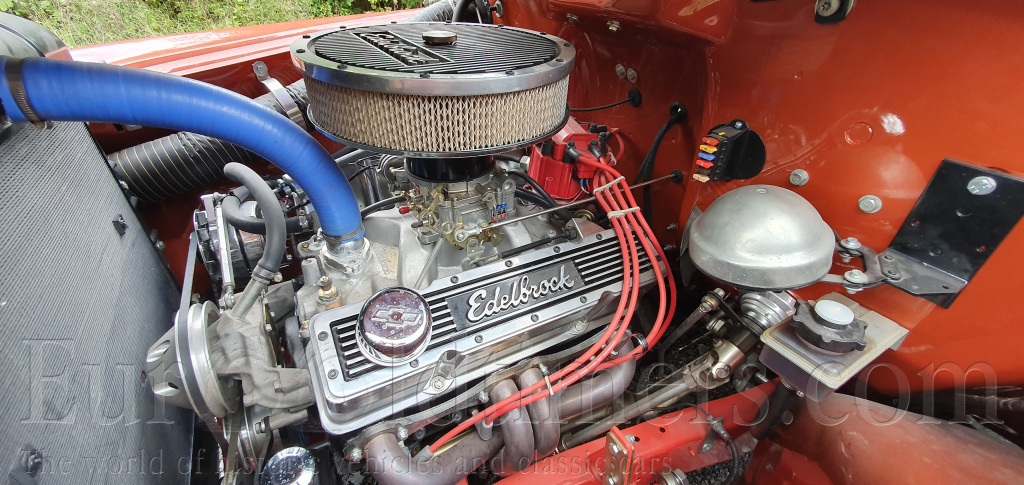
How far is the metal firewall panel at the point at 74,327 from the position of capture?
0.84 meters

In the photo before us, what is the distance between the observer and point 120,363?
122 cm

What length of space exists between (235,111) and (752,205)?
1.19m

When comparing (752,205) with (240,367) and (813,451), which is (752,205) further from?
(240,367)

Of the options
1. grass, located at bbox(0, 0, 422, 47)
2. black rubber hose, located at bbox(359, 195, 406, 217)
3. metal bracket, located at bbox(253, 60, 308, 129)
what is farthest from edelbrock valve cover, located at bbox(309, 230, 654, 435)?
grass, located at bbox(0, 0, 422, 47)

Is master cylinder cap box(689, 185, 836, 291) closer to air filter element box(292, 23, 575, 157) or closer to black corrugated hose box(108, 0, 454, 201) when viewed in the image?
air filter element box(292, 23, 575, 157)

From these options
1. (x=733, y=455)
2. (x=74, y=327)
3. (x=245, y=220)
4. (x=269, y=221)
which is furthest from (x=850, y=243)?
(x=74, y=327)

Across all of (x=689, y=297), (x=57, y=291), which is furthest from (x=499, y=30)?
(x=57, y=291)

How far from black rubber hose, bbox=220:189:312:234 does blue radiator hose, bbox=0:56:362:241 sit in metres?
0.33

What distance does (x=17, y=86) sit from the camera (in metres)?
0.85

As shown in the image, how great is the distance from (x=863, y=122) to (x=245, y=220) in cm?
172

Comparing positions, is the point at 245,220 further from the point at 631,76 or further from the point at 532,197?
the point at 631,76

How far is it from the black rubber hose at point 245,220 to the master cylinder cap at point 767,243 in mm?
1246

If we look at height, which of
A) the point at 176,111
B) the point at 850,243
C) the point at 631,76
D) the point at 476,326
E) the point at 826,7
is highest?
the point at 826,7

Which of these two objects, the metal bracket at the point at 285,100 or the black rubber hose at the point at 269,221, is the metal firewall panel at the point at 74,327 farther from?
the metal bracket at the point at 285,100
